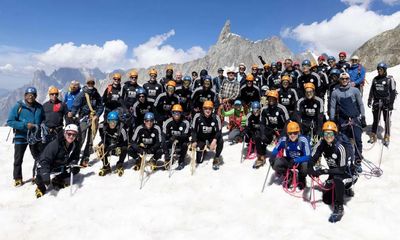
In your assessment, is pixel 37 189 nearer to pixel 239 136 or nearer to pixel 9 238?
pixel 9 238

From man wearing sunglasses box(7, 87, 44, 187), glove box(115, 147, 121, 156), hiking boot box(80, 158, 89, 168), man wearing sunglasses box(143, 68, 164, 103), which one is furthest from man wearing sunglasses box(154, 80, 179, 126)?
man wearing sunglasses box(7, 87, 44, 187)

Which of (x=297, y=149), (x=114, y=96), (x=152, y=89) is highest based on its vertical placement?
(x=152, y=89)

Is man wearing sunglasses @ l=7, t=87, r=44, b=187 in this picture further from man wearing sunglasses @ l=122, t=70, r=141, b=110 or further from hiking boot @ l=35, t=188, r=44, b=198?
man wearing sunglasses @ l=122, t=70, r=141, b=110

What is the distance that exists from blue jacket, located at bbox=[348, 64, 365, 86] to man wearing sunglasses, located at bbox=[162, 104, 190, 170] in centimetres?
965

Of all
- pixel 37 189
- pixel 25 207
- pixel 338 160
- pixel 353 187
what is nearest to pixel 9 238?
pixel 25 207

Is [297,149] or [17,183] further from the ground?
[297,149]

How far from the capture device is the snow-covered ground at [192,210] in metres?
7.88

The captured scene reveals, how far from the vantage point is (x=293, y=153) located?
995 centimetres

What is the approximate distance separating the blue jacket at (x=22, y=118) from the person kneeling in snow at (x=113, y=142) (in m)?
2.47

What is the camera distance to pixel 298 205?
911 cm

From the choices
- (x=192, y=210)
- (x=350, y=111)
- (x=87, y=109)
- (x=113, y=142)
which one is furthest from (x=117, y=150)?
(x=350, y=111)

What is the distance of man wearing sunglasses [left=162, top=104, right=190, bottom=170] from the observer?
12039 millimetres

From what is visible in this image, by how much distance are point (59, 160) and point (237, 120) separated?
8.34 m

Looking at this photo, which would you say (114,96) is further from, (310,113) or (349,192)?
(349,192)
